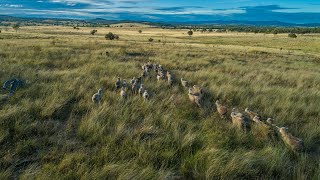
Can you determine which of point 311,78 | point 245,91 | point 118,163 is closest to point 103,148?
point 118,163

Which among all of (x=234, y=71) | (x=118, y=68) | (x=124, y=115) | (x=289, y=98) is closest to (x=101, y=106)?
(x=124, y=115)

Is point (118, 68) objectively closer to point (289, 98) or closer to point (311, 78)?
point (289, 98)

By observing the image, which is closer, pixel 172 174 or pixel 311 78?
pixel 172 174

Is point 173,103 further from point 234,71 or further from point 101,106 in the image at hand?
point 234,71

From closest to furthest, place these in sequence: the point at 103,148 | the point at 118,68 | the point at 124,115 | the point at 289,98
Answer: the point at 103,148 < the point at 124,115 < the point at 289,98 < the point at 118,68

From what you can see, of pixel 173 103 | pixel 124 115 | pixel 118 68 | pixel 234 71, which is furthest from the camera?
pixel 234 71

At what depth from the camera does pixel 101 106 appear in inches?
316

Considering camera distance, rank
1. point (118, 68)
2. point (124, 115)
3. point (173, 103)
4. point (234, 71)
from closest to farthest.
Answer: point (124, 115)
point (173, 103)
point (118, 68)
point (234, 71)

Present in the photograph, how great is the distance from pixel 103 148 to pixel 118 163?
2.00 feet

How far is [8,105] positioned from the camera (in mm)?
7773

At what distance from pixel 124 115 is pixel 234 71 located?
12.6m

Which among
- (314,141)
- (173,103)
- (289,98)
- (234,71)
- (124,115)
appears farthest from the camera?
(234,71)

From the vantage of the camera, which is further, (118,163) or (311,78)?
(311,78)

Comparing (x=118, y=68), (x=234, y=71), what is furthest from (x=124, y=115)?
(x=234, y=71)
